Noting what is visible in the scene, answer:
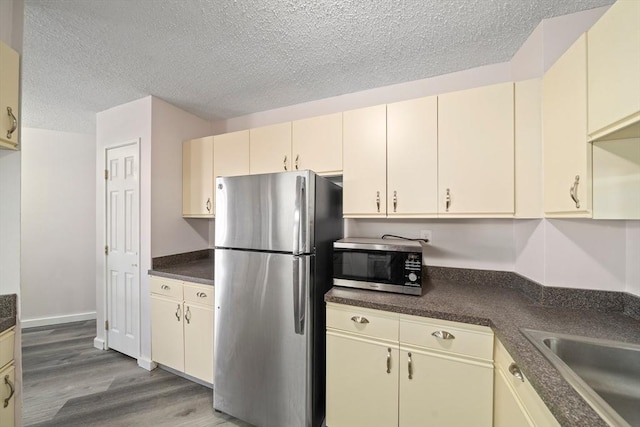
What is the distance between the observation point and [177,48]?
1622 millimetres

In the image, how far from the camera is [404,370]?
133cm

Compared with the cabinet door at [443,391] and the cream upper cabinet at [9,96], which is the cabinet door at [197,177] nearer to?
the cream upper cabinet at [9,96]

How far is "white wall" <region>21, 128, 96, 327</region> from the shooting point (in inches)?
121

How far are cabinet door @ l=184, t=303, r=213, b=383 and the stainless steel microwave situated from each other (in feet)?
3.74

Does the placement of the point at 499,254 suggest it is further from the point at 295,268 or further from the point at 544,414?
the point at 295,268

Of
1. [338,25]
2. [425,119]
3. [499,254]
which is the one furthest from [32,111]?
[499,254]

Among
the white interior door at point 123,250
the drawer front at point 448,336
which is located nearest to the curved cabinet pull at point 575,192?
the drawer front at point 448,336

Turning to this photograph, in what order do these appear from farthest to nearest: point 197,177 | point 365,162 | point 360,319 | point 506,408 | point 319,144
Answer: point 197,177, point 319,144, point 365,162, point 360,319, point 506,408

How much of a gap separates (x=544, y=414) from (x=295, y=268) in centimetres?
116

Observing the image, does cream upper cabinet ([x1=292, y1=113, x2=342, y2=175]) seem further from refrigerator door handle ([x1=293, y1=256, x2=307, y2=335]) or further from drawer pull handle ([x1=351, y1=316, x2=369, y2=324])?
drawer pull handle ([x1=351, y1=316, x2=369, y2=324])

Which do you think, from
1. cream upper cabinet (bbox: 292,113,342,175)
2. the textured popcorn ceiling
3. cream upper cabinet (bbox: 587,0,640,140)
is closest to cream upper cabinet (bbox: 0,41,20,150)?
the textured popcorn ceiling

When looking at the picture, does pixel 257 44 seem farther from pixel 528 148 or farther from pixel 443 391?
pixel 443 391

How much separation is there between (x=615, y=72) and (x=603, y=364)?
1.12m

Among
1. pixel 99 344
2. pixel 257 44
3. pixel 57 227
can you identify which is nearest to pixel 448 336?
pixel 257 44
